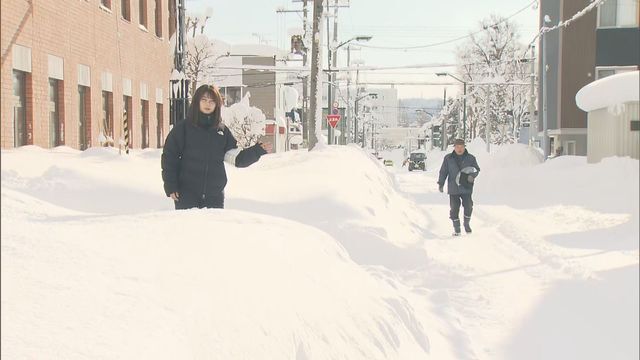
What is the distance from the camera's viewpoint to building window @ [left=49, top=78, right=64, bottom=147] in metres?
14.5

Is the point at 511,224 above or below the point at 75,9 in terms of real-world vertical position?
below

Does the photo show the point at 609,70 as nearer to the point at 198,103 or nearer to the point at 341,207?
the point at 341,207

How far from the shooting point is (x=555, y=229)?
11617 mm

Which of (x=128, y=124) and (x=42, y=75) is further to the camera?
(x=128, y=124)

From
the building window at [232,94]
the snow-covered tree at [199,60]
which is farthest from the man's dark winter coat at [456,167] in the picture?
the building window at [232,94]

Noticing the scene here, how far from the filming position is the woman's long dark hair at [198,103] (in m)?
5.21

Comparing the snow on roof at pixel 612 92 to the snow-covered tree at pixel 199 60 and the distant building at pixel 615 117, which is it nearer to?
the distant building at pixel 615 117

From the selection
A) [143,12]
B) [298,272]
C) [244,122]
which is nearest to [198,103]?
[298,272]

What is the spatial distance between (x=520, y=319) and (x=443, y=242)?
176 inches

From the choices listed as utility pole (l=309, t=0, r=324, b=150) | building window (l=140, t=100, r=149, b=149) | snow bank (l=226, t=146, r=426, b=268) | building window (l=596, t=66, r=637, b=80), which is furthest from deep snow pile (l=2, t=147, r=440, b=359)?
building window (l=596, t=66, r=637, b=80)

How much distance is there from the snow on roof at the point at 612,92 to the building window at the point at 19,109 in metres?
12.7

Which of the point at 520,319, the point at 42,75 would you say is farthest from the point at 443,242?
the point at 42,75

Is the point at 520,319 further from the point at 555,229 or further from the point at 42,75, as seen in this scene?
the point at 42,75

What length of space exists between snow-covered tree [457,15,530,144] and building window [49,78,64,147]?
4253 cm
